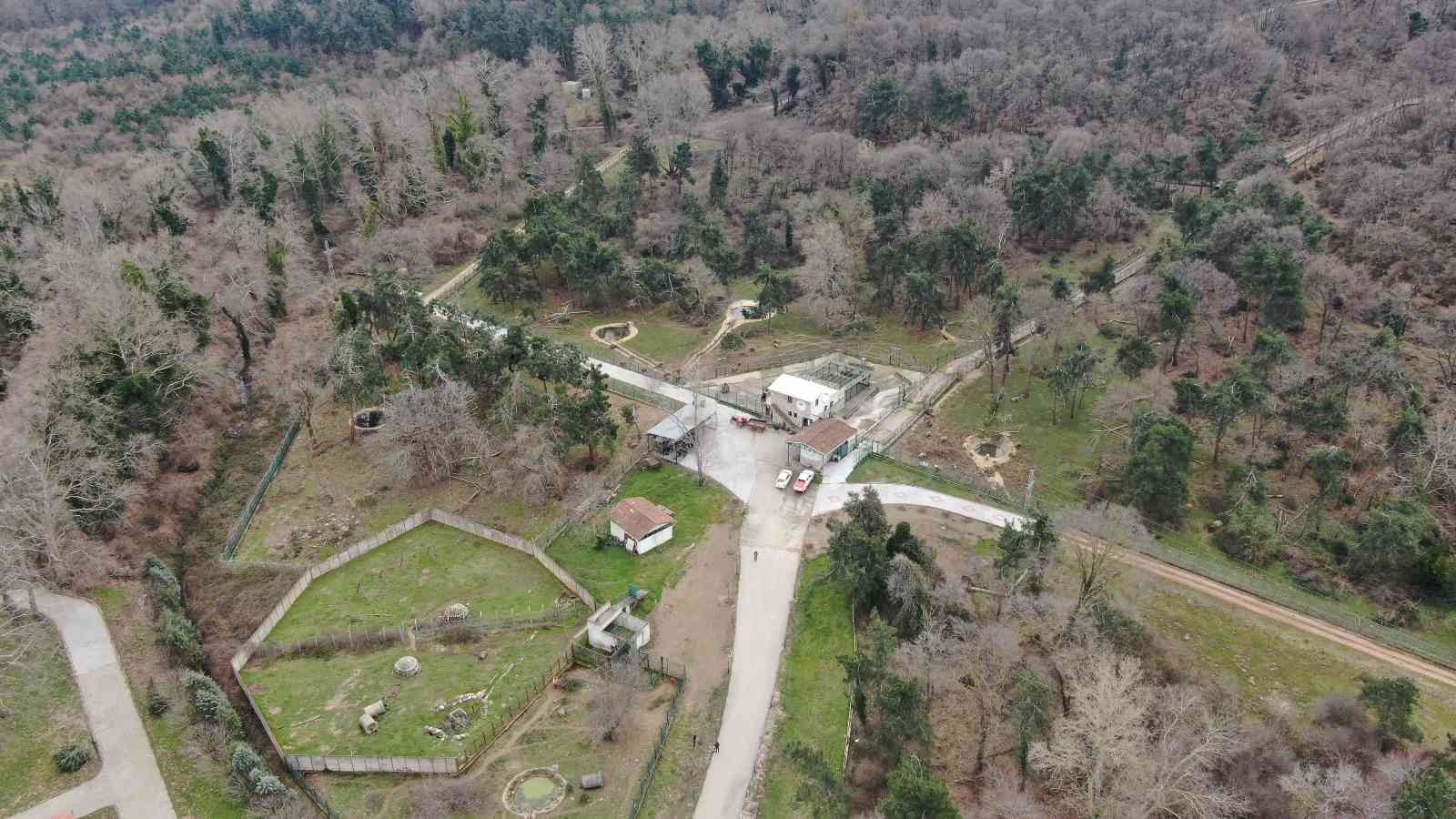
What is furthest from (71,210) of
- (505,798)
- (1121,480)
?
(1121,480)

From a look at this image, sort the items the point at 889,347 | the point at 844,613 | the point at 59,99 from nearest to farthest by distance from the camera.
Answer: the point at 844,613 → the point at 889,347 → the point at 59,99

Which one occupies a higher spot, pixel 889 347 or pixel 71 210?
pixel 71 210

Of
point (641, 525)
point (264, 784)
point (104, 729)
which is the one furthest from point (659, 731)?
point (104, 729)

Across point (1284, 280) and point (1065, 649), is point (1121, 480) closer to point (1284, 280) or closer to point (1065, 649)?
point (1065, 649)

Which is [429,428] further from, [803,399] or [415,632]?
[803,399]

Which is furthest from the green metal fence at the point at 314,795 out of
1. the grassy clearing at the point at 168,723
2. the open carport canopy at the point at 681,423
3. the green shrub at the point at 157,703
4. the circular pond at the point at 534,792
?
the open carport canopy at the point at 681,423
